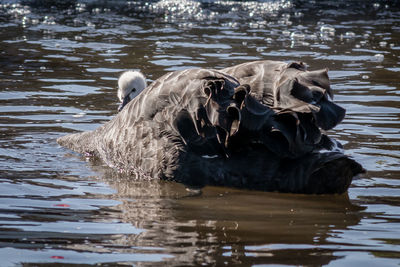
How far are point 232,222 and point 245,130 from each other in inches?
31.5

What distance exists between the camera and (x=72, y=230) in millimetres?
4559

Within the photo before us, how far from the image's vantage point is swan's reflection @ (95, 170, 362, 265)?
4.19 m

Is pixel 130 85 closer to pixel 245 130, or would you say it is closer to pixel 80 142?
pixel 80 142

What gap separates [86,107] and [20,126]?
1.09 metres

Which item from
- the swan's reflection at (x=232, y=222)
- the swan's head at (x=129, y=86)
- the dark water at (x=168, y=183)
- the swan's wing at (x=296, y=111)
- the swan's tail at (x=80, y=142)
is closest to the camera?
the swan's reflection at (x=232, y=222)

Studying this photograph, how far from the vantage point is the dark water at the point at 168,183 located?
4.29 metres

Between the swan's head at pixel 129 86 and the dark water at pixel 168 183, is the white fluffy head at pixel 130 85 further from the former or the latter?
the dark water at pixel 168 183

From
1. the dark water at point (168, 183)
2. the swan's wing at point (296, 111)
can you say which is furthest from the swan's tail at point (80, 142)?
the swan's wing at point (296, 111)

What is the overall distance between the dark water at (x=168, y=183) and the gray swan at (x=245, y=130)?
16 centimetres

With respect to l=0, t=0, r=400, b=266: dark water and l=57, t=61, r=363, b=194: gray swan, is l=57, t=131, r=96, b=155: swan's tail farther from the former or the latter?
l=57, t=61, r=363, b=194: gray swan

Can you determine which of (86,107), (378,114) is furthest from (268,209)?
(86,107)

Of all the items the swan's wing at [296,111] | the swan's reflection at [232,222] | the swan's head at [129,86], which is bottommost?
the swan's reflection at [232,222]

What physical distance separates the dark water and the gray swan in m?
0.16

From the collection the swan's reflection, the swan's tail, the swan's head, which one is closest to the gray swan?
the swan's reflection
